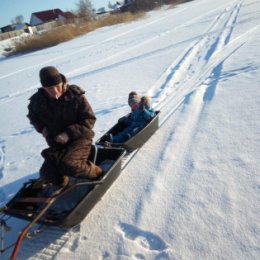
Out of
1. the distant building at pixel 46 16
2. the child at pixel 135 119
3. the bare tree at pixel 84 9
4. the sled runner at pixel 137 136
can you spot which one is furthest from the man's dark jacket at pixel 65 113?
the distant building at pixel 46 16

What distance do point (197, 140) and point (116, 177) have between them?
122 centimetres

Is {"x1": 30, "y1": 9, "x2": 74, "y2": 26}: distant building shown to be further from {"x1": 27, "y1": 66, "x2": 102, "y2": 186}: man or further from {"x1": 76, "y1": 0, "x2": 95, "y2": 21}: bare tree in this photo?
{"x1": 27, "y1": 66, "x2": 102, "y2": 186}: man

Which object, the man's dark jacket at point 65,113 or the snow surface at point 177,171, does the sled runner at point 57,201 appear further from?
the man's dark jacket at point 65,113

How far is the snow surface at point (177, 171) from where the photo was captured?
94.7 inches

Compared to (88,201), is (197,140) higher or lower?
lower

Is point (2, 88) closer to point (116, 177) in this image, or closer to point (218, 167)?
point (116, 177)

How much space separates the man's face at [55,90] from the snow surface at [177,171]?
3.74 feet

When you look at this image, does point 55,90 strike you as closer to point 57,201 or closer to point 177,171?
point 57,201

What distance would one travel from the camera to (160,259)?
2.25m

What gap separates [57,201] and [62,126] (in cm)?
75

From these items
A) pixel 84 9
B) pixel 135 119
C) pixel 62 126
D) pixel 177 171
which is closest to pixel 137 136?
pixel 135 119

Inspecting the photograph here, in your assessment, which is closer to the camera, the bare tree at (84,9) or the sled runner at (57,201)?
the sled runner at (57,201)

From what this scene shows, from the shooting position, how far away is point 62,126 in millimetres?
3109

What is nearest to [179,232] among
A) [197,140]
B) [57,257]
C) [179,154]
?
[57,257]
